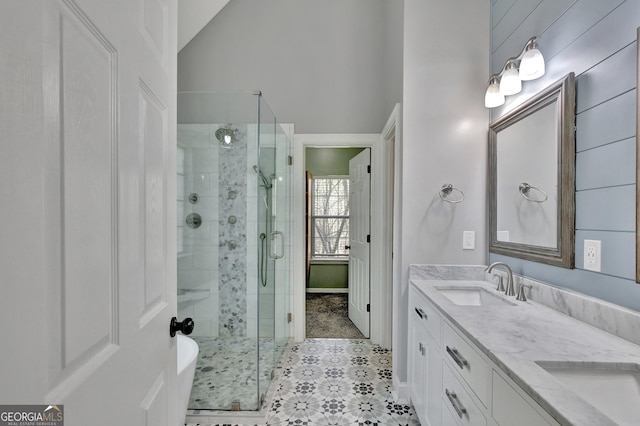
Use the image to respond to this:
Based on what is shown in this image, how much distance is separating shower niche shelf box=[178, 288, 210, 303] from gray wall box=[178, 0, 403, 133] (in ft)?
5.66

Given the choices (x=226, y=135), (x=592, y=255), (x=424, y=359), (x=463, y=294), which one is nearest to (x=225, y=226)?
(x=226, y=135)

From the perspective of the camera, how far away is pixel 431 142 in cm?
194

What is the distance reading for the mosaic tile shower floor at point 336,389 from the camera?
180 cm

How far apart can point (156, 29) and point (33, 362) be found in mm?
840

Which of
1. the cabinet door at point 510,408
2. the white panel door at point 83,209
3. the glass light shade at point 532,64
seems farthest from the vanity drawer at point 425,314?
the glass light shade at point 532,64

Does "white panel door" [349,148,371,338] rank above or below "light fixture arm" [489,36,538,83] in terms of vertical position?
below

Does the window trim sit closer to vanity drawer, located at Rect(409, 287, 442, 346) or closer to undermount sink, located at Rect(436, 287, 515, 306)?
vanity drawer, located at Rect(409, 287, 442, 346)

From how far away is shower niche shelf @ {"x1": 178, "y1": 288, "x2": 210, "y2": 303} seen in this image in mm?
2178

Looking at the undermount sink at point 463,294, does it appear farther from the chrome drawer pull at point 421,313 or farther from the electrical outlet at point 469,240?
the electrical outlet at point 469,240

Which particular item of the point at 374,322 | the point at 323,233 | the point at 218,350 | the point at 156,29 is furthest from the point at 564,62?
the point at 323,233

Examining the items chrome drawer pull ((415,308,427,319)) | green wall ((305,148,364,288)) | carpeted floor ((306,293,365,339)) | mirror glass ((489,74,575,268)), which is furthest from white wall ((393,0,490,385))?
green wall ((305,148,364,288))

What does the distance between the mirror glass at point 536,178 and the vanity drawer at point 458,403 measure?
0.73 meters

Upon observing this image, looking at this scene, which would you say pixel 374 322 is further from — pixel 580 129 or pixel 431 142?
pixel 580 129

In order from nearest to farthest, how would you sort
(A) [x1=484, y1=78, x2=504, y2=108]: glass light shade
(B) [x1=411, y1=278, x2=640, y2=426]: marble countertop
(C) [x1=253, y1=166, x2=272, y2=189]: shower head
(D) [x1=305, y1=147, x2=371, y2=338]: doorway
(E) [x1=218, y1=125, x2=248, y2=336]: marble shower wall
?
(B) [x1=411, y1=278, x2=640, y2=426]: marble countertop
(A) [x1=484, y1=78, x2=504, y2=108]: glass light shade
(C) [x1=253, y1=166, x2=272, y2=189]: shower head
(E) [x1=218, y1=125, x2=248, y2=336]: marble shower wall
(D) [x1=305, y1=147, x2=371, y2=338]: doorway
